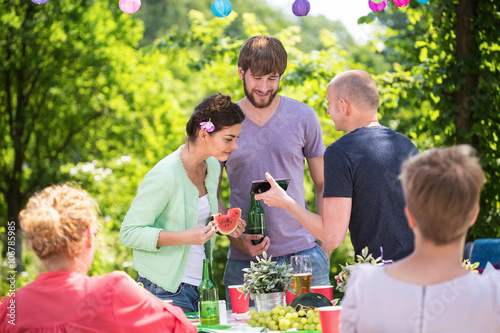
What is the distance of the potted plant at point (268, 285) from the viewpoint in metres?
3.22

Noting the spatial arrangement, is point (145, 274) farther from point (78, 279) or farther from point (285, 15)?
point (285, 15)

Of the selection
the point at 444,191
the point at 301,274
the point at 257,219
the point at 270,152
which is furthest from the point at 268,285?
the point at 444,191

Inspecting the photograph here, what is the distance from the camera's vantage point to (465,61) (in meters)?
7.17

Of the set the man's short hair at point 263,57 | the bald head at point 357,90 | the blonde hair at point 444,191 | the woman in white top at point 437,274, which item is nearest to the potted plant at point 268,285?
the bald head at point 357,90

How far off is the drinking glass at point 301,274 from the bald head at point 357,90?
3.01 ft

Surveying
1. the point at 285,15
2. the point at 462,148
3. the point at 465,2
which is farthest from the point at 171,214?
the point at 285,15

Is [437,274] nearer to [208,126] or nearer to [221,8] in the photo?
[208,126]

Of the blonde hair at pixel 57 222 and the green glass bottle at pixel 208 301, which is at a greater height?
the blonde hair at pixel 57 222

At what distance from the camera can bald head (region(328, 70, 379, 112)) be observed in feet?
11.1

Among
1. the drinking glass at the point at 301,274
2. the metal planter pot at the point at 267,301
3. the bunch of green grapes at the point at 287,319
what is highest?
the drinking glass at the point at 301,274

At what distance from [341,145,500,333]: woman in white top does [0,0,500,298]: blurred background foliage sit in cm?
544

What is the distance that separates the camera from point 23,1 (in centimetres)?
1271

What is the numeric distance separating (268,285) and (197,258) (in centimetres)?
74

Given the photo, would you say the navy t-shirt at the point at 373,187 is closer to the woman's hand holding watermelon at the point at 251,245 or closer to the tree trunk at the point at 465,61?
the woman's hand holding watermelon at the point at 251,245
